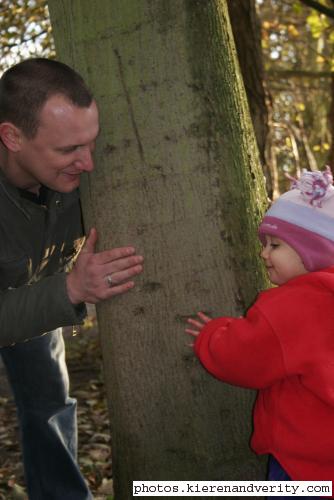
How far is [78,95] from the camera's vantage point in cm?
239

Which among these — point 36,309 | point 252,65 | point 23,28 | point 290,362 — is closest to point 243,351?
point 290,362

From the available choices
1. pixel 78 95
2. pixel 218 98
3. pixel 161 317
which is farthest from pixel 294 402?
pixel 78 95

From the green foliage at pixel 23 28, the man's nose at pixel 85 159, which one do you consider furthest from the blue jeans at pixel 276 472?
the green foliage at pixel 23 28

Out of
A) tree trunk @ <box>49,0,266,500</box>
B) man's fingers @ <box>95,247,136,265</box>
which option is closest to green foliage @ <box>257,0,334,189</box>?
tree trunk @ <box>49,0,266,500</box>

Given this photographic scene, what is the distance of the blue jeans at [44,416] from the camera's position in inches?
129

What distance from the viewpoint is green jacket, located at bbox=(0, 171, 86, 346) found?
259 centimetres

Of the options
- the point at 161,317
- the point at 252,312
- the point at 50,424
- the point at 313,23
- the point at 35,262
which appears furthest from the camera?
the point at 313,23

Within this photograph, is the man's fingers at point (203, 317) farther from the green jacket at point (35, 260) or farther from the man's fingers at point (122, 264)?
the green jacket at point (35, 260)

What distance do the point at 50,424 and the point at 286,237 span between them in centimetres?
158

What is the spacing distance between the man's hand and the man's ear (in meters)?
0.43

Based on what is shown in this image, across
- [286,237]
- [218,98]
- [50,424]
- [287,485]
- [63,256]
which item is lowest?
[50,424]

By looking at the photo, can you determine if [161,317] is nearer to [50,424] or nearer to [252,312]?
[252,312]

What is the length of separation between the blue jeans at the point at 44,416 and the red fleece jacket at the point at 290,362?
113cm

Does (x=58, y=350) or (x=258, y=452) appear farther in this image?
(x=58, y=350)
